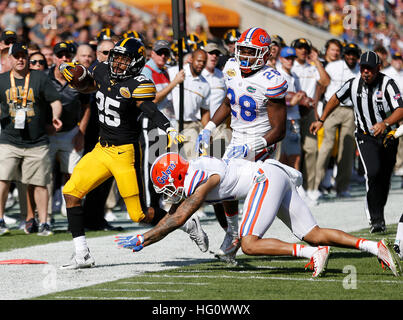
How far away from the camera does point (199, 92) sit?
11.1m

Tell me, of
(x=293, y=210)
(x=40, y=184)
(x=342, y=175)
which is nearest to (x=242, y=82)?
(x=293, y=210)

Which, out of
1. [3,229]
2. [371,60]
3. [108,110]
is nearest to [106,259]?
[108,110]

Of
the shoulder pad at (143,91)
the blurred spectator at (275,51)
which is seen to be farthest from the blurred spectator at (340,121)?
the shoulder pad at (143,91)

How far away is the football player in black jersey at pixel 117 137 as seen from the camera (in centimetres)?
736

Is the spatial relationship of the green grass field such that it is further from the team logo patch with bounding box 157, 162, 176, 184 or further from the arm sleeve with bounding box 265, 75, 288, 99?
the arm sleeve with bounding box 265, 75, 288, 99

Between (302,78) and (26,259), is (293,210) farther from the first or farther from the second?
(302,78)

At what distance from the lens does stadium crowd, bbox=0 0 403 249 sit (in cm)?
1027

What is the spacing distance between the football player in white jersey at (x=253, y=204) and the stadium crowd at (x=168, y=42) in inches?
125

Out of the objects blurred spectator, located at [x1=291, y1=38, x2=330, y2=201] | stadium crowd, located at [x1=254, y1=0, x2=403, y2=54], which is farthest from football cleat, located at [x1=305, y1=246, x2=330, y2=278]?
stadium crowd, located at [x1=254, y1=0, x2=403, y2=54]

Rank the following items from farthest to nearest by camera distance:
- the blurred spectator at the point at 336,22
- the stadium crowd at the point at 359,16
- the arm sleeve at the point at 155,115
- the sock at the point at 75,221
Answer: the blurred spectator at the point at 336,22 → the stadium crowd at the point at 359,16 → the sock at the point at 75,221 → the arm sleeve at the point at 155,115

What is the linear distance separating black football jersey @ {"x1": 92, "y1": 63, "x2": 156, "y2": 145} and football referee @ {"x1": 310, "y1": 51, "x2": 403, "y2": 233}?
272 cm

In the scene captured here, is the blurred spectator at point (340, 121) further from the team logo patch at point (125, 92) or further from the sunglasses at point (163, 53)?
the team logo patch at point (125, 92)

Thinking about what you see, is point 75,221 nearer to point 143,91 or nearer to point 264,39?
point 143,91
